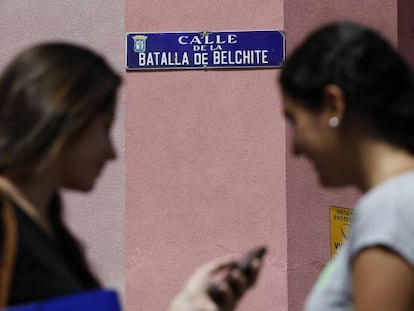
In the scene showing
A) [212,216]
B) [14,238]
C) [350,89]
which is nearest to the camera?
[14,238]

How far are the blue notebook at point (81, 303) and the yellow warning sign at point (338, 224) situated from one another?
15.3 feet

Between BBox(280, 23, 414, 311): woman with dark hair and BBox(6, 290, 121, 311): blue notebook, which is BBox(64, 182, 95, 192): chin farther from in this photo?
BBox(280, 23, 414, 311): woman with dark hair

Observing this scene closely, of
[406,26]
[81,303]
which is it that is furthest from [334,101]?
[406,26]

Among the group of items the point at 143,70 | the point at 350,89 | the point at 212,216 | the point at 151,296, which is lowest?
the point at 151,296

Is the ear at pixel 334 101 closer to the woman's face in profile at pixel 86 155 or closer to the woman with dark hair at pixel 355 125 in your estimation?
the woman with dark hair at pixel 355 125

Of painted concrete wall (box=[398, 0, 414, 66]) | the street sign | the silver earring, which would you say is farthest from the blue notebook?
painted concrete wall (box=[398, 0, 414, 66])

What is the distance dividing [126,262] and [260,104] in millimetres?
1314

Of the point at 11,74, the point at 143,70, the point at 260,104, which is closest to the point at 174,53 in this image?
the point at 143,70

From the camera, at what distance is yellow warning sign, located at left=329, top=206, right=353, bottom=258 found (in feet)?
22.0

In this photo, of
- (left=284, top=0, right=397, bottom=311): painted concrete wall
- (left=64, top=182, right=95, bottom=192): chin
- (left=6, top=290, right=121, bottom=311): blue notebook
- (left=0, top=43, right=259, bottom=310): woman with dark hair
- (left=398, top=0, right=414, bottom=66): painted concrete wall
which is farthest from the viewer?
(left=398, top=0, right=414, bottom=66): painted concrete wall

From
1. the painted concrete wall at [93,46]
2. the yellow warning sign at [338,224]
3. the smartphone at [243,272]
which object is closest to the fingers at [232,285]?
the smartphone at [243,272]

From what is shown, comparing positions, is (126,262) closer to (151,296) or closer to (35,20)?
(151,296)

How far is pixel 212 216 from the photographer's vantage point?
658 centimetres

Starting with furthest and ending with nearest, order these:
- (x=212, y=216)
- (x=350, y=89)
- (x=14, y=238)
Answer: (x=212, y=216) → (x=350, y=89) → (x=14, y=238)
